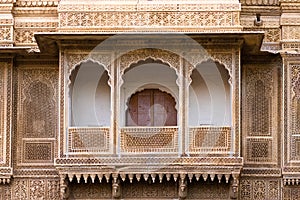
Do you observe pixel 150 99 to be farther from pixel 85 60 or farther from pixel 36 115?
pixel 36 115

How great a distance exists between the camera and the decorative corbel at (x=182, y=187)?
12.4m

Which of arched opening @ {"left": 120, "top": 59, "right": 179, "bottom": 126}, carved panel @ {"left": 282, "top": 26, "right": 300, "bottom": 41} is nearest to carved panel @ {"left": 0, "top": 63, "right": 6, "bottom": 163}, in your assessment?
arched opening @ {"left": 120, "top": 59, "right": 179, "bottom": 126}

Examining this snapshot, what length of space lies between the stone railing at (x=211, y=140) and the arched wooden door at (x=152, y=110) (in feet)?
3.23

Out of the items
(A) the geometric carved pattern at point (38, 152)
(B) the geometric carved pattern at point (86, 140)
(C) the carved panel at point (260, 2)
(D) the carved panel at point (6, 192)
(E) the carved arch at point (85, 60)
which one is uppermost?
(C) the carved panel at point (260, 2)

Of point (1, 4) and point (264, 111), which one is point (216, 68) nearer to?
point (264, 111)

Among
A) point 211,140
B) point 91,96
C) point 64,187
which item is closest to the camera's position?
point 211,140

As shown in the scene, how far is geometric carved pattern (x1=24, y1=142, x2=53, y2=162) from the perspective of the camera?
1298 centimetres

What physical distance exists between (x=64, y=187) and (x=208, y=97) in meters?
2.78

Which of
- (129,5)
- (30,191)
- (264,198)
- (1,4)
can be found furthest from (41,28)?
(264,198)

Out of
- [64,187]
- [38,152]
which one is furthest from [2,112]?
[64,187]

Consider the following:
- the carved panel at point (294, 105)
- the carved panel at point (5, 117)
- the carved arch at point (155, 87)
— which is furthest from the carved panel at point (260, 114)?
the carved panel at point (5, 117)

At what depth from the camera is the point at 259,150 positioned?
42.4 ft

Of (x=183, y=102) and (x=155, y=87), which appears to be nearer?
(x=183, y=102)

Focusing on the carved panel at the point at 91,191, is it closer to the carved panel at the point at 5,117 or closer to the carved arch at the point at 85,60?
the carved panel at the point at 5,117
